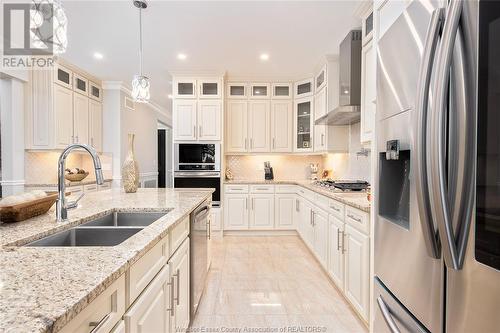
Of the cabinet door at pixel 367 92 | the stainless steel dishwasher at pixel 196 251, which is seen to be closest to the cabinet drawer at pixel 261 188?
the stainless steel dishwasher at pixel 196 251

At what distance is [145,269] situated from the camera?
1053 mm

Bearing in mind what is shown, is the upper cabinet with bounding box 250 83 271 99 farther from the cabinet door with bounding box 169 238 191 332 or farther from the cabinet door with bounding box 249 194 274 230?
the cabinet door with bounding box 169 238 191 332

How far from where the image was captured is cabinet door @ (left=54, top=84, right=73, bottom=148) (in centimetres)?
399

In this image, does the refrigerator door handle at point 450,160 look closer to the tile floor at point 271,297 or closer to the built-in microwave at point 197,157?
the tile floor at point 271,297

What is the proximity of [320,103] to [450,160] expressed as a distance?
3.53m

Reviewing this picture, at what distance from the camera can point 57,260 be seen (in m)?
0.83

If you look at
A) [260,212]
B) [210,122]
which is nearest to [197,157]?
[210,122]

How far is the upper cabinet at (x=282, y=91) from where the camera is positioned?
481 cm

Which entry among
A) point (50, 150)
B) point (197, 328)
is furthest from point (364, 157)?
point (50, 150)

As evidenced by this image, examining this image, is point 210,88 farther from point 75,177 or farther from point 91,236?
point 91,236

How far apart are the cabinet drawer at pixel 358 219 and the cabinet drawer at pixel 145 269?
1.32m

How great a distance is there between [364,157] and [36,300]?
3.50 meters

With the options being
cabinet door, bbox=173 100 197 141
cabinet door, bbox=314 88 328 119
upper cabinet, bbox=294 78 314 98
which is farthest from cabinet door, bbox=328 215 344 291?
cabinet door, bbox=173 100 197 141

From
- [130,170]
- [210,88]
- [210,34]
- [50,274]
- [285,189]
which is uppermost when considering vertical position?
[210,34]
